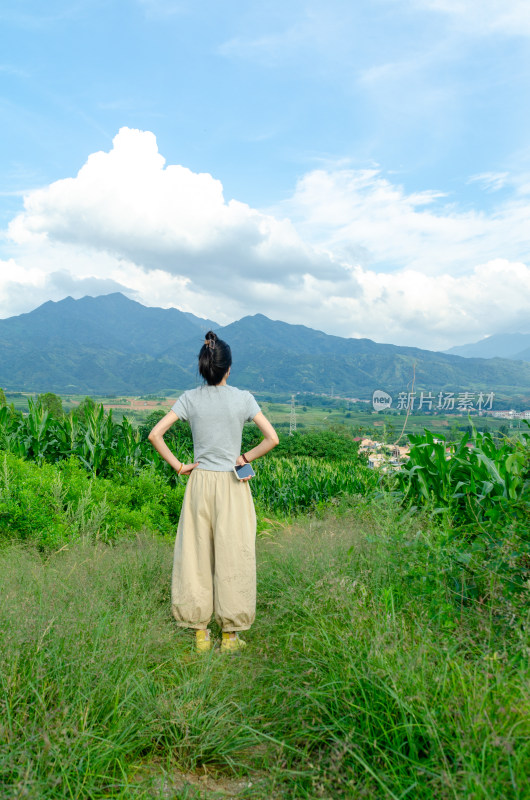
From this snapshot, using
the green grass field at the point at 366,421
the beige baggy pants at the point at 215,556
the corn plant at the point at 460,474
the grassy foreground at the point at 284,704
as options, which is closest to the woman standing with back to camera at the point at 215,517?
the beige baggy pants at the point at 215,556

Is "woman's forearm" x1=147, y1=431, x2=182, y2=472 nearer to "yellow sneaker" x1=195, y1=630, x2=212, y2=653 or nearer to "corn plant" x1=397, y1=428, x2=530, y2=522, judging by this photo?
"yellow sneaker" x1=195, y1=630, x2=212, y2=653

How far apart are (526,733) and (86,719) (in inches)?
68.0

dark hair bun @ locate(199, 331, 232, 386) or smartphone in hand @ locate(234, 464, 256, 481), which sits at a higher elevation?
dark hair bun @ locate(199, 331, 232, 386)

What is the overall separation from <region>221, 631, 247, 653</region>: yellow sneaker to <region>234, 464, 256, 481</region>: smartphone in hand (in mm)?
1155

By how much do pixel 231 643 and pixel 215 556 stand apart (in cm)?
63

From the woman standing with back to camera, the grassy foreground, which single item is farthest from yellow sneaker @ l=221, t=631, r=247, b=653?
the grassy foreground

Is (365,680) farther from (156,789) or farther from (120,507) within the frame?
(120,507)

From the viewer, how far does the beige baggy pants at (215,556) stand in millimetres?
3736

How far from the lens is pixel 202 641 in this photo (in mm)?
3758

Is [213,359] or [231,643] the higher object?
[213,359]

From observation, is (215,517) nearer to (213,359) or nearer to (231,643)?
(231,643)

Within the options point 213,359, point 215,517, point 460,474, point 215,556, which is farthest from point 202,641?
point 460,474

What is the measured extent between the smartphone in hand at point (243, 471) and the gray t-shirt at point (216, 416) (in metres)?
0.05

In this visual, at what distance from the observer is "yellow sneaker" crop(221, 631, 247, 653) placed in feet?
12.1
